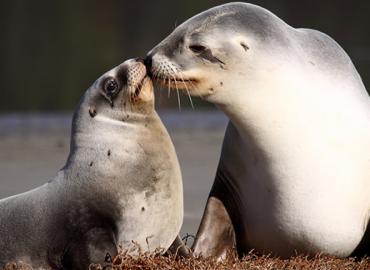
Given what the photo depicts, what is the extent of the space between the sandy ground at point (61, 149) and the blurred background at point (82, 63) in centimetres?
1

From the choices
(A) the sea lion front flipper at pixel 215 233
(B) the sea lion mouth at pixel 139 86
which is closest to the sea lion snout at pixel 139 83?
(B) the sea lion mouth at pixel 139 86

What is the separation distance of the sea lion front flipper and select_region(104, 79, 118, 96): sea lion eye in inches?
36.3

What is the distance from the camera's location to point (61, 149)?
14.6m

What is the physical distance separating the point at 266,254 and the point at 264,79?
3.60 feet

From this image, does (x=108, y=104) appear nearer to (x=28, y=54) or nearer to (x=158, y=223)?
(x=158, y=223)

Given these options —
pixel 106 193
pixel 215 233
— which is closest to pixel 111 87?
pixel 106 193

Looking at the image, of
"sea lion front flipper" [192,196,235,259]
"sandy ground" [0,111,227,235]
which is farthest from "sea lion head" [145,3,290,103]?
"sandy ground" [0,111,227,235]

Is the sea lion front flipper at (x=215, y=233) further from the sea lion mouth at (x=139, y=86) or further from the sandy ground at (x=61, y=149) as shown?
the sandy ground at (x=61, y=149)

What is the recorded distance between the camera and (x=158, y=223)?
7340 millimetres

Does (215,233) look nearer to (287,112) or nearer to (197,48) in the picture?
(287,112)

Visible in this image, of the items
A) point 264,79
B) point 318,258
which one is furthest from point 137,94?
point 318,258

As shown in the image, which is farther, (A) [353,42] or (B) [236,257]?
(A) [353,42]

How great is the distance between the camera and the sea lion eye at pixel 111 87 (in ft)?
25.2

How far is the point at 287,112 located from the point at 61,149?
7585 millimetres
